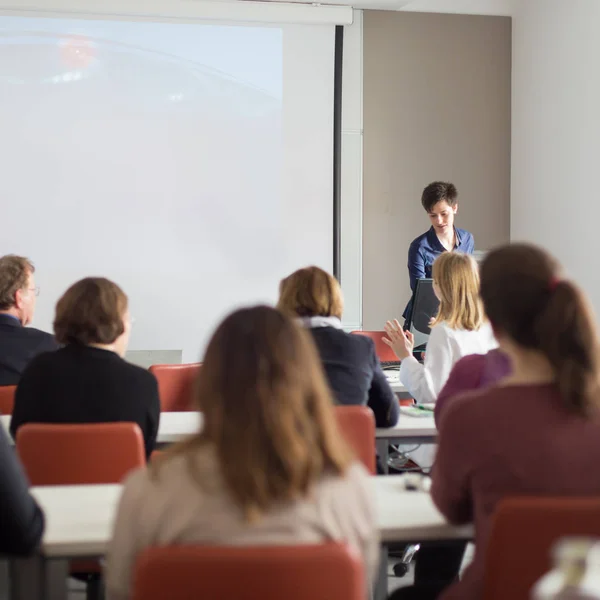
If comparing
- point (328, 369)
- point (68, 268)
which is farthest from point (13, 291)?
point (68, 268)

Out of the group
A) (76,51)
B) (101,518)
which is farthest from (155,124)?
(101,518)

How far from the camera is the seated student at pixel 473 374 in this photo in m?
2.35

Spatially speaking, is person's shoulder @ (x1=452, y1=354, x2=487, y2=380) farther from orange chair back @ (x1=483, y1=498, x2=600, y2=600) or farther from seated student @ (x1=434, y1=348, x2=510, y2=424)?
orange chair back @ (x1=483, y1=498, x2=600, y2=600)

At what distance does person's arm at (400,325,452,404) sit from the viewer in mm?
3201

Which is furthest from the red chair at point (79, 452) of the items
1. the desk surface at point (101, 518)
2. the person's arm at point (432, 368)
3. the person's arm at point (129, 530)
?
the person's arm at point (432, 368)

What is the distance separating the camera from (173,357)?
19.8 ft

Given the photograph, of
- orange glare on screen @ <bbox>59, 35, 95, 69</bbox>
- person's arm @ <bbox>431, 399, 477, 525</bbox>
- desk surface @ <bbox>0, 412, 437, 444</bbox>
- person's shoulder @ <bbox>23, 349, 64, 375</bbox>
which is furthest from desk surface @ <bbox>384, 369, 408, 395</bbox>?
orange glare on screen @ <bbox>59, 35, 95, 69</bbox>

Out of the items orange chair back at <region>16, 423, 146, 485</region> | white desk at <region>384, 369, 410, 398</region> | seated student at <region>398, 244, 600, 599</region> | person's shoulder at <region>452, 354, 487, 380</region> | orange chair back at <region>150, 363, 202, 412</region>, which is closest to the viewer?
seated student at <region>398, 244, 600, 599</region>

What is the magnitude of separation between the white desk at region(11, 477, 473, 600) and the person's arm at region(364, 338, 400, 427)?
2.98 ft

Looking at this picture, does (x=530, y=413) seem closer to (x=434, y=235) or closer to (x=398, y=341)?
(x=398, y=341)

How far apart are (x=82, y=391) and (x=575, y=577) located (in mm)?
1608

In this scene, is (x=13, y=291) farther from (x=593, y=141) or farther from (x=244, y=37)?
(x=593, y=141)

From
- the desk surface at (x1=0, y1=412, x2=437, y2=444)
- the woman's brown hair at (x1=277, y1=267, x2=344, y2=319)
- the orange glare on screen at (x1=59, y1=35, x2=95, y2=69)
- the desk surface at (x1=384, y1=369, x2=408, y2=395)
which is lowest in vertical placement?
the desk surface at (x1=384, y1=369, x2=408, y2=395)

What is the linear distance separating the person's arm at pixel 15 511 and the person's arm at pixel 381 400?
1521 millimetres
